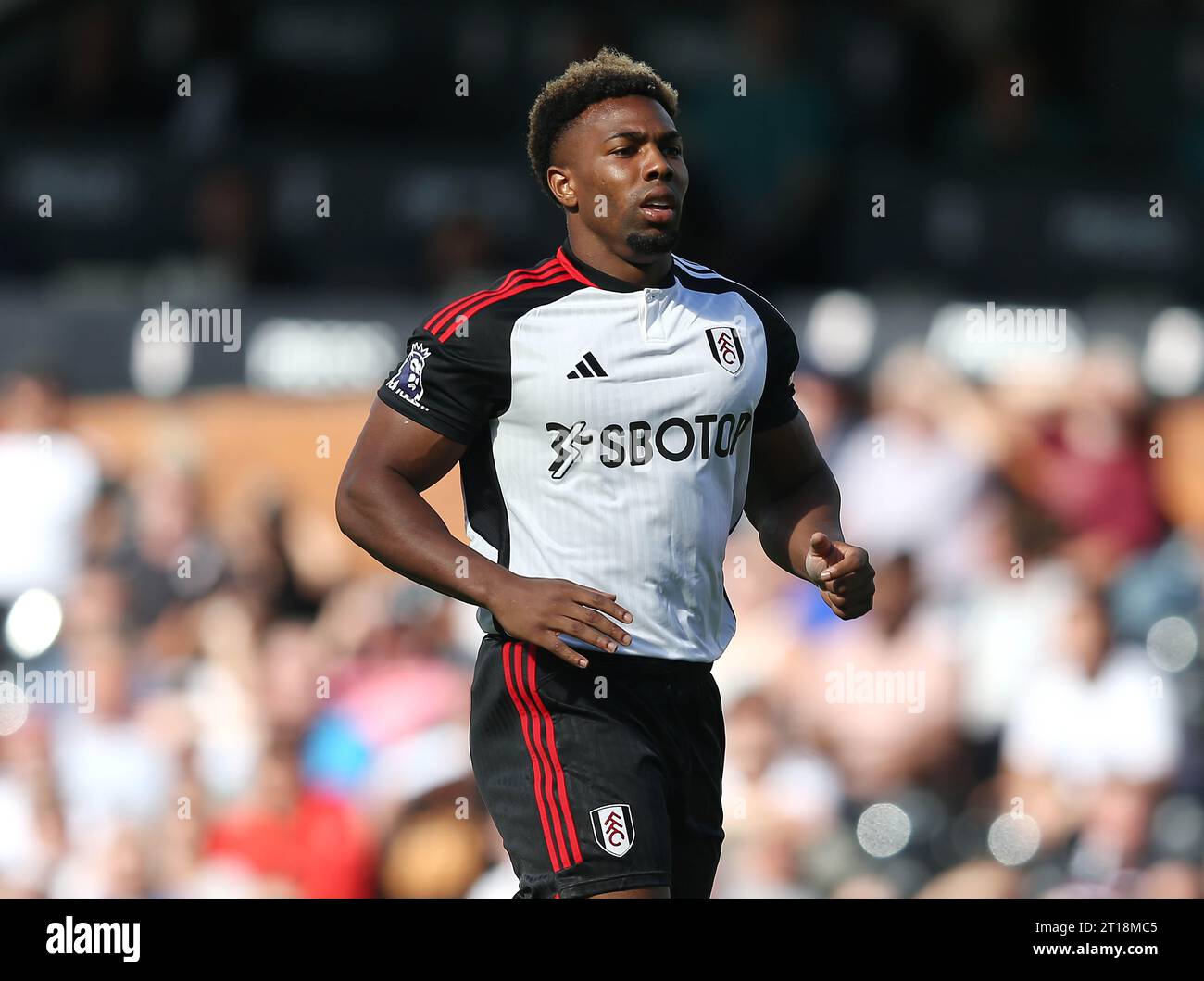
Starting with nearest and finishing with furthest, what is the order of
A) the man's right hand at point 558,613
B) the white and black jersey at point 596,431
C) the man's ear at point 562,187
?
1. the man's right hand at point 558,613
2. the white and black jersey at point 596,431
3. the man's ear at point 562,187

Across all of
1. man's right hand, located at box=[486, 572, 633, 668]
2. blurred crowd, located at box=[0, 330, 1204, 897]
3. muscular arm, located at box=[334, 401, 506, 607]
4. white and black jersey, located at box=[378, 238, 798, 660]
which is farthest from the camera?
blurred crowd, located at box=[0, 330, 1204, 897]

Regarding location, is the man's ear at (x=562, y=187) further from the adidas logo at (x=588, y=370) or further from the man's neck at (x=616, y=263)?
the adidas logo at (x=588, y=370)

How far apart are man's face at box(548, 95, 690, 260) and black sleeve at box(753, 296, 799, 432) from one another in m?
0.31

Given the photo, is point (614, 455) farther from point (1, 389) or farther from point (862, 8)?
point (862, 8)

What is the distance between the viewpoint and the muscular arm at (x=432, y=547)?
3906 mm

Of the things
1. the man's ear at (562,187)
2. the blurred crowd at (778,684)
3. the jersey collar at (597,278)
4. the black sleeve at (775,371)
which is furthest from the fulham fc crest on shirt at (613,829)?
the blurred crowd at (778,684)

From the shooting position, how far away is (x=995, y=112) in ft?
35.3

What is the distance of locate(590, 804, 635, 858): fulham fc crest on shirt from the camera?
3.96 meters

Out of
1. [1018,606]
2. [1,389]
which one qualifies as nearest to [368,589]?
[1,389]

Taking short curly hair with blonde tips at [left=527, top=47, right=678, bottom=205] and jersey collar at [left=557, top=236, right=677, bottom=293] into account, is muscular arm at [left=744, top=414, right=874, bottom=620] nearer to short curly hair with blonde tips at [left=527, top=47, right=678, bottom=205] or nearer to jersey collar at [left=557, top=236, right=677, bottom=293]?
jersey collar at [left=557, top=236, right=677, bottom=293]

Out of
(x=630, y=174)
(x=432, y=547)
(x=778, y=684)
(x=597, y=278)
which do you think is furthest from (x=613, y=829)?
(x=778, y=684)

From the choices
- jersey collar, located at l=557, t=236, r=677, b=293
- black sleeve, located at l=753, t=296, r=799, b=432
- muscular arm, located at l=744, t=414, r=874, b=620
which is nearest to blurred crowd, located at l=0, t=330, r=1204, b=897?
muscular arm, located at l=744, t=414, r=874, b=620

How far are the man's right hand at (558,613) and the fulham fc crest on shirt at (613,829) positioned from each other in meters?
0.31

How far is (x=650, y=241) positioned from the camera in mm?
4230
